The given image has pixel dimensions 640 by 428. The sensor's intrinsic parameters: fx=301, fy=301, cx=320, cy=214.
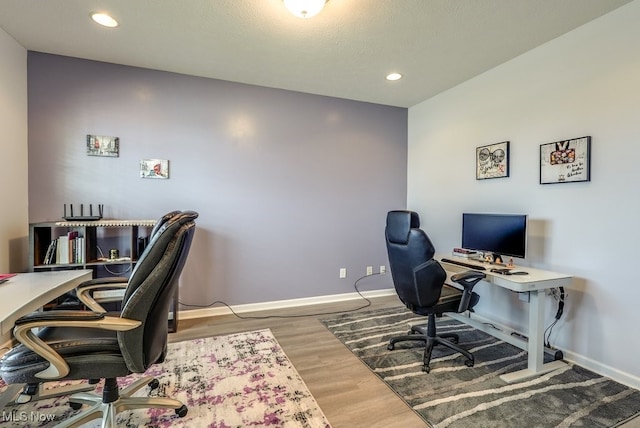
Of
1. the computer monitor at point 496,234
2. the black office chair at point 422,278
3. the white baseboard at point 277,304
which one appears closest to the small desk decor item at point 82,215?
the white baseboard at point 277,304

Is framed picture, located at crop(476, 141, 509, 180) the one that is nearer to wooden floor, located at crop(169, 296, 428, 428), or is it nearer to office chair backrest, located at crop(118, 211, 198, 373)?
wooden floor, located at crop(169, 296, 428, 428)

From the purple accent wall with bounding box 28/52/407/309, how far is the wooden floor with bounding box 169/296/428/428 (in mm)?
384

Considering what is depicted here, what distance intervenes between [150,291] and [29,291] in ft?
2.30

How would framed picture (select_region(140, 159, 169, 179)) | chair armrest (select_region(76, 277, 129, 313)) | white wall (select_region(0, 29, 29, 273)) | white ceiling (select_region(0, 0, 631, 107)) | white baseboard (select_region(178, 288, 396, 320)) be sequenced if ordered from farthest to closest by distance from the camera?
white baseboard (select_region(178, 288, 396, 320)) < framed picture (select_region(140, 159, 169, 179)) < white wall (select_region(0, 29, 29, 273)) < white ceiling (select_region(0, 0, 631, 107)) < chair armrest (select_region(76, 277, 129, 313))

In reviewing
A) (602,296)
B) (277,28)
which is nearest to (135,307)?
(277,28)

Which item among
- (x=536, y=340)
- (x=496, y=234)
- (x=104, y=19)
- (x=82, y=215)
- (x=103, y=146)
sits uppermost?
(x=104, y=19)

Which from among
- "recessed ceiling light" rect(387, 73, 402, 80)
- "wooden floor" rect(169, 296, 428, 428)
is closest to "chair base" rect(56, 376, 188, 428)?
"wooden floor" rect(169, 296, 428, 428)

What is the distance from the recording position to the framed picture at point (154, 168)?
3.14 m

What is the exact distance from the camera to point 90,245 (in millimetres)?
2805

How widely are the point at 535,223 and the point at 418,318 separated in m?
1.50

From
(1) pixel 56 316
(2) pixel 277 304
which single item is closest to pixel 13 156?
(1) pixel 56 316

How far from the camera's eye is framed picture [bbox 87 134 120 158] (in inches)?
117

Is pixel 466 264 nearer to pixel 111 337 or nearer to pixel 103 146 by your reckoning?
pixel 111 337

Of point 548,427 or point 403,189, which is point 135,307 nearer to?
point 548,427
